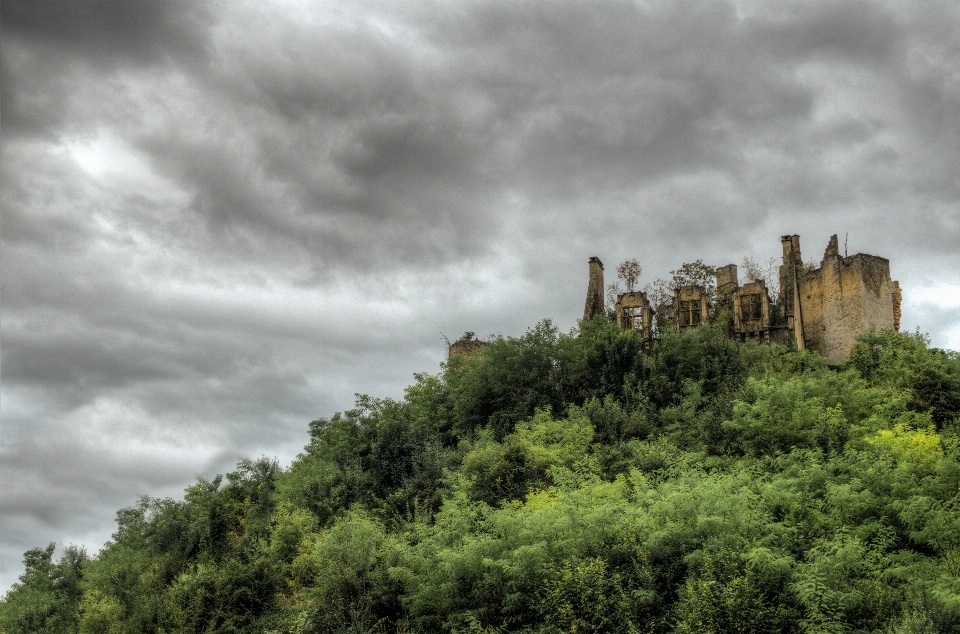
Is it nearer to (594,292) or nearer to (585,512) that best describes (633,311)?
(594,292)

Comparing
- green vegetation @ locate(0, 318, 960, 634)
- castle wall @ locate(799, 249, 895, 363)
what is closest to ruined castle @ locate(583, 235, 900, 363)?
castle wall @ locate(799, 249, 895, 363)

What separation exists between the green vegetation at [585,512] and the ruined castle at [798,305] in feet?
14.2

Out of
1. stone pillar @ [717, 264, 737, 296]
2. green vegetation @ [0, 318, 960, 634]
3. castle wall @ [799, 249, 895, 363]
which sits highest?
stone pillar @ [717, 264, 737, 296]

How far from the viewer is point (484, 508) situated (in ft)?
81.1

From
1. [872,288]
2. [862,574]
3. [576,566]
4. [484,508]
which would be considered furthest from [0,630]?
[872,288]

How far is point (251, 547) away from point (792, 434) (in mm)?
19582

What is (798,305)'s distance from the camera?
144 feet

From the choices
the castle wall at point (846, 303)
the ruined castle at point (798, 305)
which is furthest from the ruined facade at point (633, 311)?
the castle wall at point (846, 303)

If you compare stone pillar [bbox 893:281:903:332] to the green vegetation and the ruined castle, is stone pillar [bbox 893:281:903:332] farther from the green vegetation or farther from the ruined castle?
the green vegetation

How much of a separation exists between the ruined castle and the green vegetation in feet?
14.2

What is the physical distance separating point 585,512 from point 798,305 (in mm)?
26956

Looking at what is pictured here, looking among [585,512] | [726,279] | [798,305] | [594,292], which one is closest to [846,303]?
[798,305]

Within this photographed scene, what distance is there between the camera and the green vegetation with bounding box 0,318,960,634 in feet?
59.7

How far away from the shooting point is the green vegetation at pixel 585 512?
59.7 feet
